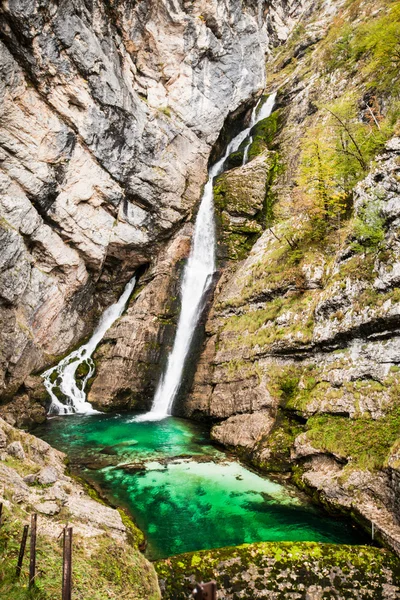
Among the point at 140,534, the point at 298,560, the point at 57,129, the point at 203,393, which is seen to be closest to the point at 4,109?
the point at 57,129

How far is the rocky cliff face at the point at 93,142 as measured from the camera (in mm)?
21547

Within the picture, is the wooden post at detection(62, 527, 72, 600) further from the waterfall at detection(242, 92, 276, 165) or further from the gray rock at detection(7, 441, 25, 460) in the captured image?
the waterfall at detection(242, 92, 276, 165)

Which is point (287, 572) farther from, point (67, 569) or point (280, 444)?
point (280, 444)

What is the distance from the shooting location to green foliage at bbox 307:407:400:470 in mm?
10930

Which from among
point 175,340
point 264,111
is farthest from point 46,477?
point 264,111

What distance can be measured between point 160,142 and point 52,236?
42.8 ft

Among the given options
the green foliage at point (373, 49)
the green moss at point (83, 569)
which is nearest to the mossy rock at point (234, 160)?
the green foliage at point (373, 49)

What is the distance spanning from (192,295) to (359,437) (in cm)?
1771

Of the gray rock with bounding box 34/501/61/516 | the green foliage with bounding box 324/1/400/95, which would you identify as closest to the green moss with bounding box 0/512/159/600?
the gray rock with bounding box 34/501/61/516

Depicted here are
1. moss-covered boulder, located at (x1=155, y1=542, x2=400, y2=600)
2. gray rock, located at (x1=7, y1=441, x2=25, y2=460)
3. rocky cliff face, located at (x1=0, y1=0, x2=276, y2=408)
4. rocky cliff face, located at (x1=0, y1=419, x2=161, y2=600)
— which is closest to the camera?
rocky cliff face, located at (x1=0, y1=419, x2=161, y2=600)

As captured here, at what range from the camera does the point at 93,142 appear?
25.9 m

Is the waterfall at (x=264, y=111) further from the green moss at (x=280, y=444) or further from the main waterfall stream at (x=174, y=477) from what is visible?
the green moss at (x=280, y=444)

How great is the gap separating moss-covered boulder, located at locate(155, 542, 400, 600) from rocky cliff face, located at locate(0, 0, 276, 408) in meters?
17.0

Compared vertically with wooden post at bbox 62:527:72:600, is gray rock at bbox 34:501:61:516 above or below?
below
